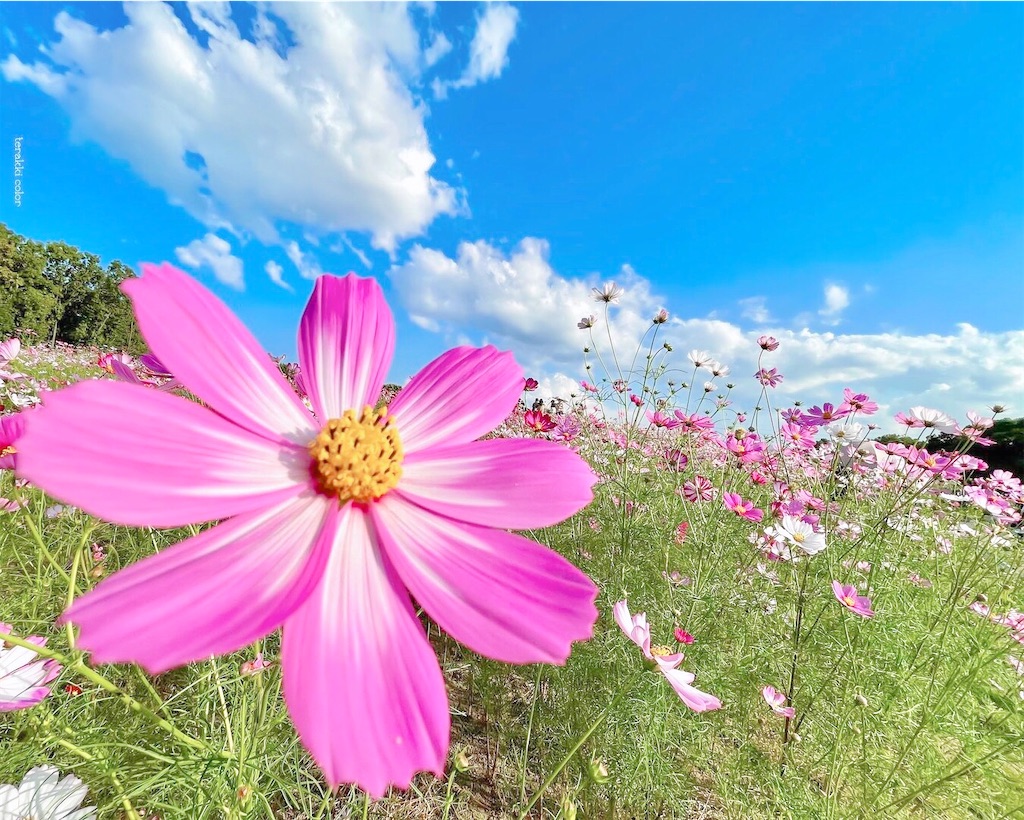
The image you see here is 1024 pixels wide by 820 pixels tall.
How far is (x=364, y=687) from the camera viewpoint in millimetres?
226

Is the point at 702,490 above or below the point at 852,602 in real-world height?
above

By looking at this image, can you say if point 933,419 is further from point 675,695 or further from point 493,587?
point 493,587

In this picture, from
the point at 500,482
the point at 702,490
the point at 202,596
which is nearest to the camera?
the point at 202,596

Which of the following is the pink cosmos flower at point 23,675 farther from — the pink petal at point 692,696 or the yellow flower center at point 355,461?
the pink petal at point 692,696

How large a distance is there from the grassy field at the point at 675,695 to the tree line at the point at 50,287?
1411 centimetres

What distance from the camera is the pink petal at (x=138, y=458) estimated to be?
21cm

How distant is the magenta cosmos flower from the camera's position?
209 millimetres

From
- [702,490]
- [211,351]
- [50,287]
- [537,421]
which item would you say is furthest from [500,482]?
[50,287]

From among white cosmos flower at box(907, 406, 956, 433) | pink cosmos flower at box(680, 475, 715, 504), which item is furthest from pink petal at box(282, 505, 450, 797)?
white cosmos flower at box(907, 406, 956, 433)

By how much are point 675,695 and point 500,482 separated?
4.12ft

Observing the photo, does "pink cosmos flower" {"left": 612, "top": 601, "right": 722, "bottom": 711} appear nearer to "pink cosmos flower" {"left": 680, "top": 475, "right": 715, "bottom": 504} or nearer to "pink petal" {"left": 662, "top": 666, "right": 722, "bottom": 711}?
"pink petal" {"left": 662, "top": 666, "right": 722, "bottom": 711}

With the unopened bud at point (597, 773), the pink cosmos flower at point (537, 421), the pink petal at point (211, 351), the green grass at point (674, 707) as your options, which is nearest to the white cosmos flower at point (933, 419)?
the green grass at point (674, 707)

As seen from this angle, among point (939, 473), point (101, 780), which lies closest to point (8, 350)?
point (101, 780)

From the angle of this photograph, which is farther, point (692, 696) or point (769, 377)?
point (769, 377)
